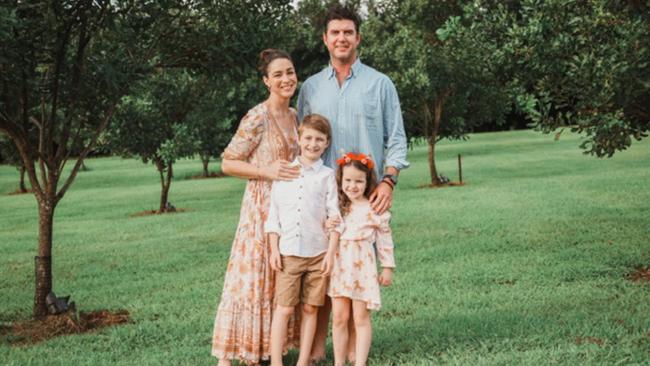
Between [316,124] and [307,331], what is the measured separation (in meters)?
1.52

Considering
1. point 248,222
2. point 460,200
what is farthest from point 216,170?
point 248,222

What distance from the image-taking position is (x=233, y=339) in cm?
538

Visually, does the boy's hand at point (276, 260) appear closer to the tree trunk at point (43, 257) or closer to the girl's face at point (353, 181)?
the girl's face at point (353, 181)

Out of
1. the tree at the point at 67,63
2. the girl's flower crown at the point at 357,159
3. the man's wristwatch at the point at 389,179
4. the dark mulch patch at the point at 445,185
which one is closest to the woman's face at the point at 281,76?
the girl's flower crown at the point at 357,159

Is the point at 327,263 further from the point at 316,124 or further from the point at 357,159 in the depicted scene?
the point at 316,124

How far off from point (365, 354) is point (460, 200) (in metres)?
14.8

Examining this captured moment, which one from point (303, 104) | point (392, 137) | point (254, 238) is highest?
point (303, 104)

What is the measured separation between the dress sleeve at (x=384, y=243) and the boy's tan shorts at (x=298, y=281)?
0.44 metres

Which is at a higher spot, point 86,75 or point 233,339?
point 86,75

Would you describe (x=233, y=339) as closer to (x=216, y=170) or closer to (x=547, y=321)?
(x=547, y=321)

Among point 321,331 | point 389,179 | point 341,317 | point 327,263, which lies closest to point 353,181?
point 389,179

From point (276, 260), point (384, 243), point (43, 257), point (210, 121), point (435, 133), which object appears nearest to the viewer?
point (276, 260)

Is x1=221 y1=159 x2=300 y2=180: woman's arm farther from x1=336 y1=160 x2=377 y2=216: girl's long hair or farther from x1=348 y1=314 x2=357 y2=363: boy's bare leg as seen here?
x1=348 y1=314 x2=357 y2=363: boy's bare leg

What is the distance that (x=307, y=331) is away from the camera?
5.28 m
